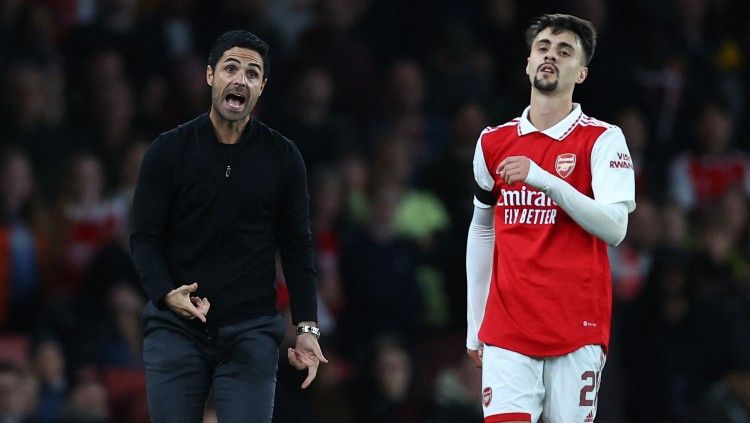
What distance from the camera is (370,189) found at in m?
11.4

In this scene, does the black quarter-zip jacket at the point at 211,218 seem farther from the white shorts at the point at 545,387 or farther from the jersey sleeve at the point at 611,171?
the jersey sleeve at the point at 611,171

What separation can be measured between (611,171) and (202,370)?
5.99 feet

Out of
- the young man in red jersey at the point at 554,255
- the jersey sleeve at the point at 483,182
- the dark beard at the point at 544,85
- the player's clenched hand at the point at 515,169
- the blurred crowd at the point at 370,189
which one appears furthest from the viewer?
the blurred crowd at the point at 370,189

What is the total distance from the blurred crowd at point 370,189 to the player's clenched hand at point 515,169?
3.35 m

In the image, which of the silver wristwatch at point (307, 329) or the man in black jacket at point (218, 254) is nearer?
the man in black jacket at point (218, 254)

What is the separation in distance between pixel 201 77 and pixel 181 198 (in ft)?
17.6

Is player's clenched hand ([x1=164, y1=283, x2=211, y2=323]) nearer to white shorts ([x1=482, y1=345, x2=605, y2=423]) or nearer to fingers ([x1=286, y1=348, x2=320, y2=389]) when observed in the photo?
fingers ([x1=286, y1=348, x2=320, y2=389])

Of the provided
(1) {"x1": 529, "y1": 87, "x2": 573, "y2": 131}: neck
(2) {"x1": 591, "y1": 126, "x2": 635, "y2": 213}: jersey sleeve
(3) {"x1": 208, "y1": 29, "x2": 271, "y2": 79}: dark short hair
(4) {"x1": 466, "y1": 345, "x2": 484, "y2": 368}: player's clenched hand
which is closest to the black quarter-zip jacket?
(3) {"x1": 208, "y1": 29, "x2": 271, "y2": 79}: dark short hair

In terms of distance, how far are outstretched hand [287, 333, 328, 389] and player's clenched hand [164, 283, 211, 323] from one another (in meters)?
0.43

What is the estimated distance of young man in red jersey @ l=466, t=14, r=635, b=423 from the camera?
653 centimetres

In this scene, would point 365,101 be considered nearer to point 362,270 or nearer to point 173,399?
point 362,270

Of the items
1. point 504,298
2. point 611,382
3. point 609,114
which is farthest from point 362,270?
point 504,298

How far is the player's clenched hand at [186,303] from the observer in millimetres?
6172

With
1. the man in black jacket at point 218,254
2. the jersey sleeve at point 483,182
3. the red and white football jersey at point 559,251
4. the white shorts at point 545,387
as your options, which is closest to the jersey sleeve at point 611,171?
the red and white football jersey at point 559,251
